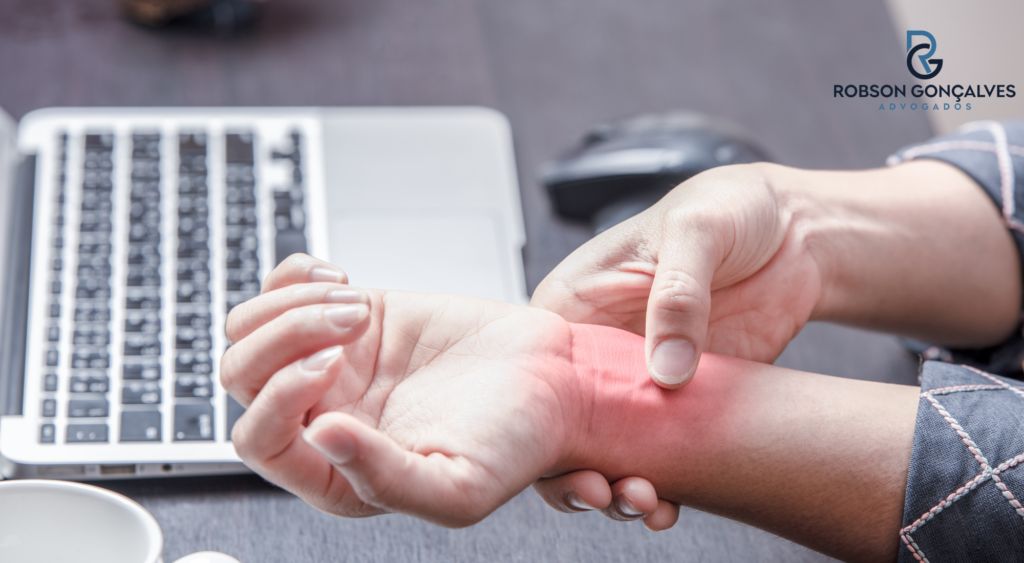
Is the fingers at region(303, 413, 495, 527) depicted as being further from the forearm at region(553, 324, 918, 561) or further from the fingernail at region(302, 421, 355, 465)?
the forearm at region(553, 324, 918, 561)

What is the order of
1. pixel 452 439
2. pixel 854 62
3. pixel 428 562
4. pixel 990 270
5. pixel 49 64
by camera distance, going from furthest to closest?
1. pixel 854 62
2. pixel 49 64
3. pixel 990 270
4. pixel 428 562
5. pixel 452 439

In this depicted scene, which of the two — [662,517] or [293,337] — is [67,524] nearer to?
[293,337]

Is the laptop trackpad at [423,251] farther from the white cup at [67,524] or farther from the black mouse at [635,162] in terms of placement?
the white cup at [67,524]

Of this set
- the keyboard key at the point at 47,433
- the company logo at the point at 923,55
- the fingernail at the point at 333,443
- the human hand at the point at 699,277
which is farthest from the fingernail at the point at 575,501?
the company logo at the point at 923,55

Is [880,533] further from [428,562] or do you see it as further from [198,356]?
[198,356]

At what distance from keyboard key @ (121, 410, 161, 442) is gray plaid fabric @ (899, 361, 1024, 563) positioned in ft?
1.92

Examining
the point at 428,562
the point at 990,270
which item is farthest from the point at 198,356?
the point at 990,270

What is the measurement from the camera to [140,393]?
1.96ft

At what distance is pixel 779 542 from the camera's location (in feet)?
1.95

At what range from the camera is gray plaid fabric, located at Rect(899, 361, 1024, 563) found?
0.50 meters

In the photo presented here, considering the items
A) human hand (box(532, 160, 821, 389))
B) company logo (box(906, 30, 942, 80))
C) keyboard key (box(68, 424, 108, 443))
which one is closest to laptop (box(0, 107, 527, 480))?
keyboard key (box(68, 424, 108, 443))

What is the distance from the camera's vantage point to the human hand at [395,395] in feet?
1.36

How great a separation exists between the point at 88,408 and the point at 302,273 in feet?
0.80

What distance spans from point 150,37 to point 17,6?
0.57ft
